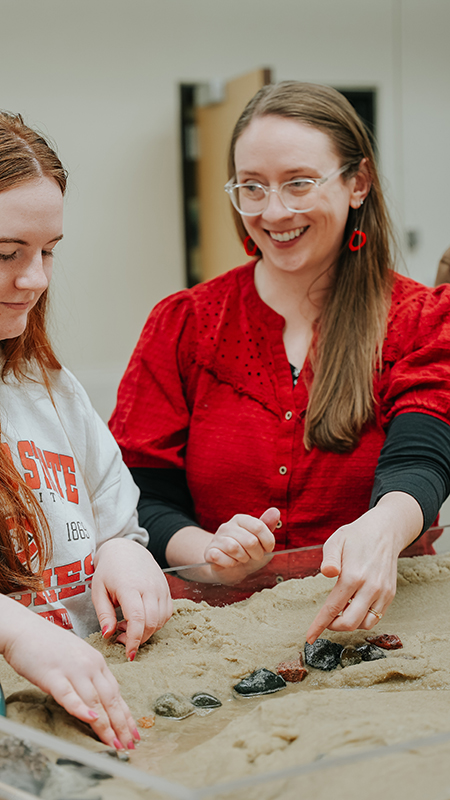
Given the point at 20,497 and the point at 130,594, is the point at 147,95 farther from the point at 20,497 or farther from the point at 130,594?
the point at 130,594

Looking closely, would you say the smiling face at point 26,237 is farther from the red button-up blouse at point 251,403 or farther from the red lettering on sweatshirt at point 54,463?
the red button-up blouse at point 251,403

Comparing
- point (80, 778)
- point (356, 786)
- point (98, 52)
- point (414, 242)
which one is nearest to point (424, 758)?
point (356, 786)

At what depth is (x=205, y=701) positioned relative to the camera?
0.86 meters

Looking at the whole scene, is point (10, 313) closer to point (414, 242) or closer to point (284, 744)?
point (284, 744)

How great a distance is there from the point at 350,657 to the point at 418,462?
44 centimetres

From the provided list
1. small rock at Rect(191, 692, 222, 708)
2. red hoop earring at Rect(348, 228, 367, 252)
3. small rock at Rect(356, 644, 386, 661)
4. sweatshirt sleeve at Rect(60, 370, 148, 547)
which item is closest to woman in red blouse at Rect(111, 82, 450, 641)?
red hoop earring at Rect(348, 228, 367, 252)

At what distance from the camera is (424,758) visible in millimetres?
562

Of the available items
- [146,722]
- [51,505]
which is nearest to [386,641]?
[146,722]

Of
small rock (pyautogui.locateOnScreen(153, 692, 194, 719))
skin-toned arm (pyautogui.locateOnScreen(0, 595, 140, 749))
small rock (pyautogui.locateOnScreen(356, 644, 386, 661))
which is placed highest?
skin-toned arm (pyautogui.locateOnScreen(0, 595, 140, 749))

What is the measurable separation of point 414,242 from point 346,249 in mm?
2666

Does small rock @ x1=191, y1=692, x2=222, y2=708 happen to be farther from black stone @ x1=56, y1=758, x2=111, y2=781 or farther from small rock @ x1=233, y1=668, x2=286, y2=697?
black stone @ x1=56, y1=758, x2=111, y2=781

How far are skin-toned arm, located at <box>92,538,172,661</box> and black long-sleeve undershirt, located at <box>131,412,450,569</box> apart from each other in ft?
0.80

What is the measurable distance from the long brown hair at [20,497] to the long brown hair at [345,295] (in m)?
0.55

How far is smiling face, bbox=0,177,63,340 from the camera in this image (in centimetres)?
96
